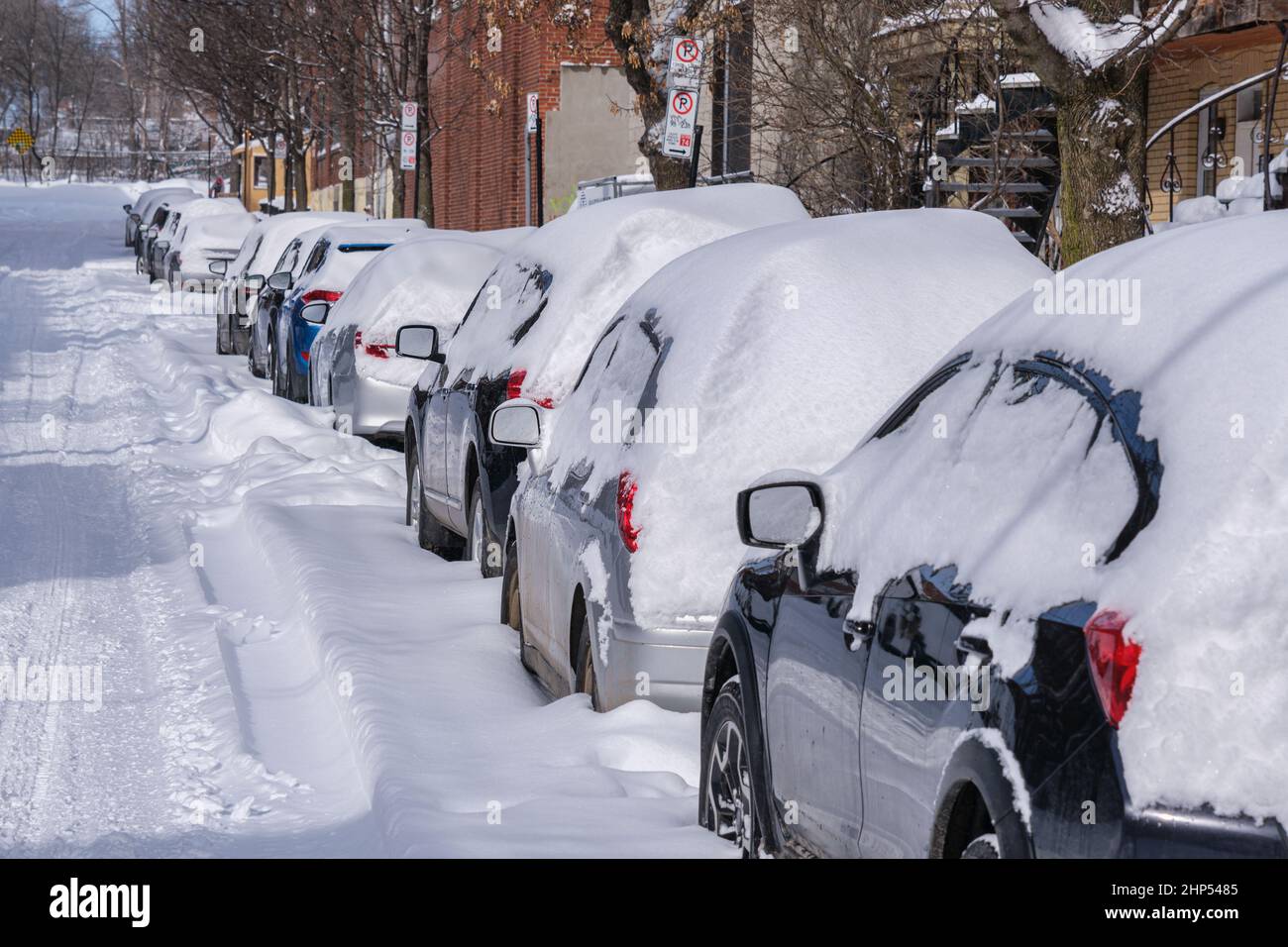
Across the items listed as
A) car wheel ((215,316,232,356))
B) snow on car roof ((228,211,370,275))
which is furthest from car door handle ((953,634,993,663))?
car wheel ((215,316,232,356))

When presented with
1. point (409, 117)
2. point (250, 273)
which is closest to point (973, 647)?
point (250, 273)

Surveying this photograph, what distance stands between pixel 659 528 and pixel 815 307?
821 millimetres

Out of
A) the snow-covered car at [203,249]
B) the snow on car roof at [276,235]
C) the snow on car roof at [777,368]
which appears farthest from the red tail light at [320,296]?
the snow-covered car at [203,249]

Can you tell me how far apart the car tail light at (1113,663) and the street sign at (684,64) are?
11.5 metres

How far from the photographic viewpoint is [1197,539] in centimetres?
286

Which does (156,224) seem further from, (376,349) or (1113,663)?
(1113,663)

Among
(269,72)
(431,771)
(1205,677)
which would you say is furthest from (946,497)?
(269,72)

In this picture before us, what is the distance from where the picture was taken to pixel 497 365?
9.05 meters

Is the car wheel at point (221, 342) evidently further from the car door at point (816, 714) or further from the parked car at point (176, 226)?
the car door at point (816, 714)

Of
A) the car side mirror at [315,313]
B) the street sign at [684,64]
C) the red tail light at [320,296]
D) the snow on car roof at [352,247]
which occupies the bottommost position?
the car side mirror at [315,313]

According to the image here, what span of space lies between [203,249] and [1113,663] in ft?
114

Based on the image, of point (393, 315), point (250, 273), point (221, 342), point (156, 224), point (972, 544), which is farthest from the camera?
point (156, 224)

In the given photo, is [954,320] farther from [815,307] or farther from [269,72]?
[269,72]

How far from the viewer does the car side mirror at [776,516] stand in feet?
14.6
